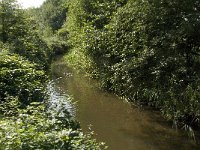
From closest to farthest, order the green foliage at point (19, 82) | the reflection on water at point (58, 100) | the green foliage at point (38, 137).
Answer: the green foliage at point (38, 137)
the reflection on water at point (58, 100)
the green foliage at point (19, 82)

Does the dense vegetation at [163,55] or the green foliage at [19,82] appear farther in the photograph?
the dense vegetation at [163,55]

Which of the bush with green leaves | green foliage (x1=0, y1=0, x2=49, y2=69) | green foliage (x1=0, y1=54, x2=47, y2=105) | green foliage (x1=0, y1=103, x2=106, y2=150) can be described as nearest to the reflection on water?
green foliage (x1=0, y1=54, x2=47, y2=105)

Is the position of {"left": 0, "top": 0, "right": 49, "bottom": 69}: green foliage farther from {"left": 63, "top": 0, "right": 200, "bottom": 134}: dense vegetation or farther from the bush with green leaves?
the bush with green leaves

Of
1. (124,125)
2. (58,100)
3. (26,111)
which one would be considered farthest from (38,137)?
(124,125)

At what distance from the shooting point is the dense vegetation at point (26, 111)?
630cm

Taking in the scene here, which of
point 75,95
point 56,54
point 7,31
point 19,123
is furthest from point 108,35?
point 56,54

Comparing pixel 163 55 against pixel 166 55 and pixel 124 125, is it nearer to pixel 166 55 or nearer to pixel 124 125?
pixel 166 55

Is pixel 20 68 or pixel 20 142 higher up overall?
pixel 20 68

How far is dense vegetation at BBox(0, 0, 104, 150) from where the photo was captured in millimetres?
6297

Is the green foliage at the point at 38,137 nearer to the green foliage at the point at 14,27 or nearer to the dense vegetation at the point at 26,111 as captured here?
the dense vegetation at the point at 26,111

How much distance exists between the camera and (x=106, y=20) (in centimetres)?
2372

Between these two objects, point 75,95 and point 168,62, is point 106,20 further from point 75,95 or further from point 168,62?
point 168,62

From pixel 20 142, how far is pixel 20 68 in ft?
27.1

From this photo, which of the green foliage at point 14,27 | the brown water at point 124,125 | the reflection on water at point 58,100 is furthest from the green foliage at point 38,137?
the green foliage at point 14,27
